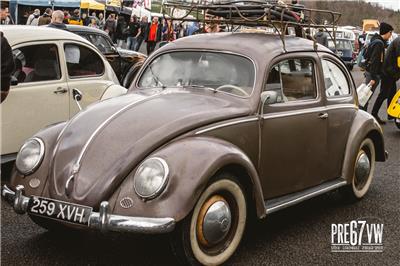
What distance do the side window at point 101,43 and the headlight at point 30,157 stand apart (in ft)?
22.5

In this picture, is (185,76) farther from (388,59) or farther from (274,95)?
(388,59)

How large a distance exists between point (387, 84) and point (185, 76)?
21.8 feet

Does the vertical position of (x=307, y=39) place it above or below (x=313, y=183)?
above

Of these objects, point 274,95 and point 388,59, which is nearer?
point 274,95

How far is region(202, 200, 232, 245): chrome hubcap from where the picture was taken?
373cm

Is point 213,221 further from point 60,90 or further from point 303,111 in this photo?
point 60,90

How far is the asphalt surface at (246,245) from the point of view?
4012 millimetres

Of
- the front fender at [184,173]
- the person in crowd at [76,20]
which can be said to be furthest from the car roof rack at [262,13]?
the person in crowd at [76,20]

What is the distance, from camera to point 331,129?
5188 millimetres

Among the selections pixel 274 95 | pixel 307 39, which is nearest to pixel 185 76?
pixel 274 95

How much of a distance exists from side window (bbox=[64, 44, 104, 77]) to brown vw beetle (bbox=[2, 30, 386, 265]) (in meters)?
1.84

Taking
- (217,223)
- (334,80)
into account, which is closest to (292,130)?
(334,80)

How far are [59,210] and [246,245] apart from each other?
1535mm

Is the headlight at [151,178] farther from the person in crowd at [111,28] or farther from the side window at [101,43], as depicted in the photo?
the person in crowd at [111,28]
